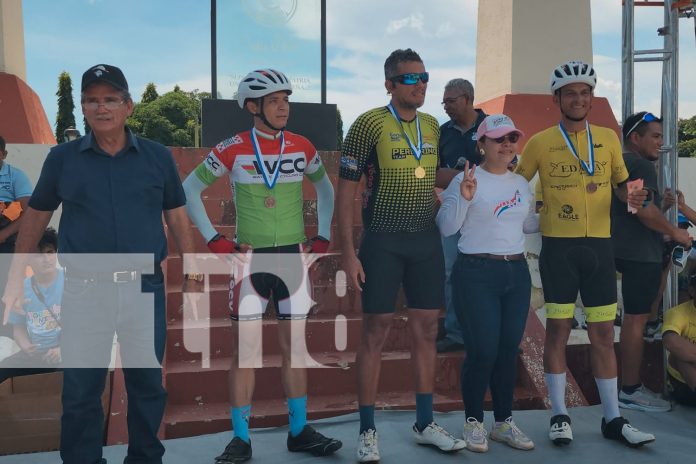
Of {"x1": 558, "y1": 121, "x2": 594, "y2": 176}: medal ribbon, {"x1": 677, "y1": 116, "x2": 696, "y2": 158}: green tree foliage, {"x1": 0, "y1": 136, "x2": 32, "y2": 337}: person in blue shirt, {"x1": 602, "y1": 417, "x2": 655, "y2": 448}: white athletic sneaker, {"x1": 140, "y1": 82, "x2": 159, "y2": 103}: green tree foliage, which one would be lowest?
{"x1": 602, "y1": 417, "x2": 655, "y2": 448}: white athletic sneaker

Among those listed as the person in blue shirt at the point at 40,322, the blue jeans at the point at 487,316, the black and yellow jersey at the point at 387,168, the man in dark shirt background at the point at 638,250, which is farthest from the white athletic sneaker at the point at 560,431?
the person in blue shirt at the point at 40,322

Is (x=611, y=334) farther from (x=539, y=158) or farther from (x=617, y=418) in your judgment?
(x=539, y=158)

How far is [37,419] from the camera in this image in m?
4.25

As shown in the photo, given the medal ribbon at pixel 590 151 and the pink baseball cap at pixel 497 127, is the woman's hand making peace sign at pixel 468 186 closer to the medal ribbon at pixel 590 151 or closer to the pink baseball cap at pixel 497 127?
the pink baseball cap at pixel 497 127

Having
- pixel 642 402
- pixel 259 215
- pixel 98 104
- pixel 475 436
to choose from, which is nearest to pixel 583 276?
pixel 475 436

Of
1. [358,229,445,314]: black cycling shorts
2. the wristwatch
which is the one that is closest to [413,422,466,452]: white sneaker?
[358,229,445,314]: black cycling shorts

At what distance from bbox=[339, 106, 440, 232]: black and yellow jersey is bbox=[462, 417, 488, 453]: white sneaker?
3.87 feet

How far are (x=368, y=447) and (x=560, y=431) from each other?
1210 mm

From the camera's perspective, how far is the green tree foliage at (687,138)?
33819 millimetres

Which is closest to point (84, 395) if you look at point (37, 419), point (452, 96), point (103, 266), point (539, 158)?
point (103, 266)

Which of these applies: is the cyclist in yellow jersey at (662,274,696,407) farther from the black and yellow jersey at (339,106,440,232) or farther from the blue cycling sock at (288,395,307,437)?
the blue cycling sock at (288,395,307,437)

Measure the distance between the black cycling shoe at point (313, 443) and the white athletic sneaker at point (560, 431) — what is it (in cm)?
131

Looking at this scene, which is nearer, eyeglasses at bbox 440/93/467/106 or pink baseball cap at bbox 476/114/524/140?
pink baseball cap at bbox 476/114/524/140

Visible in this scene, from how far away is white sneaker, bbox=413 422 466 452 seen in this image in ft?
11.3
